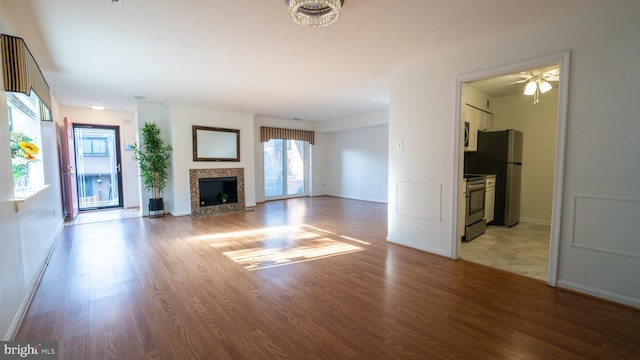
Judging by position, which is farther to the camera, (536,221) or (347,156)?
(347,156)

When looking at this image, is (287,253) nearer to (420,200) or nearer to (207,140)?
(420,200)

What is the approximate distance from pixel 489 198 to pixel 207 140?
19.2 ft

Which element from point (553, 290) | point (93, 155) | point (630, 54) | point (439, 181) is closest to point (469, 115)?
point (439, 181)

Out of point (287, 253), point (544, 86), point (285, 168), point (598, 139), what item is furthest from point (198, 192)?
point (544, 86)

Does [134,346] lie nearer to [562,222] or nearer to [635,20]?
[562,222]

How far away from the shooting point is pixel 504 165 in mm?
4543

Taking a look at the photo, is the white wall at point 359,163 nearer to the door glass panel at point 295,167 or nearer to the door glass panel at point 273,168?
the door glass panel at point 295,167

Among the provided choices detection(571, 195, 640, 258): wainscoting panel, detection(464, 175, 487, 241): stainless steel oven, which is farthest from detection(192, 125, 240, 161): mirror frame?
detection(571, 195, 640, 258): wainscoting panel

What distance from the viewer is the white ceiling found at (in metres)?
2.15

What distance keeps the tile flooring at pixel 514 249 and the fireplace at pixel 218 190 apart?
5.07 meters

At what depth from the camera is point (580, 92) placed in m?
2.30

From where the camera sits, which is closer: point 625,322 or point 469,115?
point 625,322

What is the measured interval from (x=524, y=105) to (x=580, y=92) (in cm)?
301

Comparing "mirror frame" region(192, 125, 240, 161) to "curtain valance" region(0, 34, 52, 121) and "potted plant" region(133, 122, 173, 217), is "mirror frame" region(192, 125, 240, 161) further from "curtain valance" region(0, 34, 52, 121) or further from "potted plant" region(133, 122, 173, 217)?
"curtain valance" region(0, 34, 52, 121)
